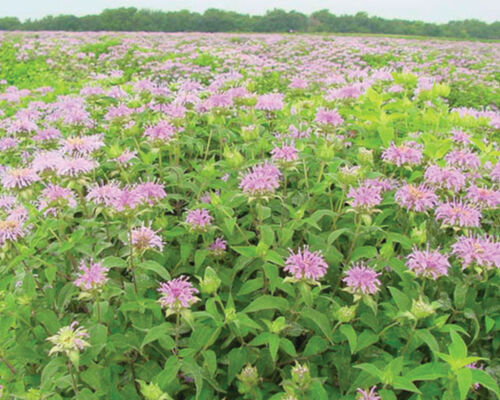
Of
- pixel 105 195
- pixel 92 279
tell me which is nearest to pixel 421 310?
pixel 92 279

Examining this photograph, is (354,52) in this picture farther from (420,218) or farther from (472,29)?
(472,29)

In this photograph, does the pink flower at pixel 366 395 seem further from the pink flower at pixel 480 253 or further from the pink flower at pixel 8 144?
the pink flower at pixel 8 144

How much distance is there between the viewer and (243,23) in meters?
36.5

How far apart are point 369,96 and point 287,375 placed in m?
1.65

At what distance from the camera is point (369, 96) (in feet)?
8.07

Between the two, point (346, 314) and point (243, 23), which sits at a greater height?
point (243, 23)

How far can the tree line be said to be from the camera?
32.6 metres

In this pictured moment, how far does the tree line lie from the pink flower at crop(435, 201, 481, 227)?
33866 millimetres

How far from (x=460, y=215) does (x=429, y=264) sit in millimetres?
308

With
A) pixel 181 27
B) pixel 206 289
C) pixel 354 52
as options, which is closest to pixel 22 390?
pixel 206 289

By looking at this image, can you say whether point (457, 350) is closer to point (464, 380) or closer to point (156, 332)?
point (464, 380)

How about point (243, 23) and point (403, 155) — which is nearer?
point (403, 155)

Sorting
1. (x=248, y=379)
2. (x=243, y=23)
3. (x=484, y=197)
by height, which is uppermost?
(x=243, y=23)

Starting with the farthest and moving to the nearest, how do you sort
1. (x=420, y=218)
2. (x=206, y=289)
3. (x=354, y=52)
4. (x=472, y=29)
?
(x=472, y=29) → (x=354, y=52) → (x=420, y=218) → (x=206, y=289)
